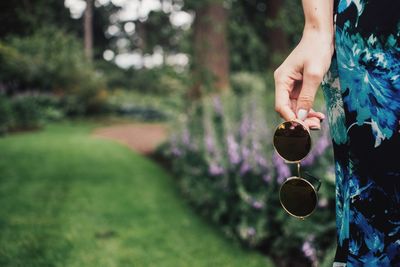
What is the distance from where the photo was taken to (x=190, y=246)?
3.94m

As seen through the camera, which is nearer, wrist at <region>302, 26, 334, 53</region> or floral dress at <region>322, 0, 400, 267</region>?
floral dress at <region>322, 0, 400, 267</region>

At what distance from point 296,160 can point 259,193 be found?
2694 millimetres

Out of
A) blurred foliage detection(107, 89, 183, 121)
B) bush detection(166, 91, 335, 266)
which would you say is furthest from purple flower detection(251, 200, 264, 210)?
blurred foliage detection(107, 89, 183, 121)

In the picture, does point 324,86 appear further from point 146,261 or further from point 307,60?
point 146,261

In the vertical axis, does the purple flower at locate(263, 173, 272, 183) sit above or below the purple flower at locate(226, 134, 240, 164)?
below

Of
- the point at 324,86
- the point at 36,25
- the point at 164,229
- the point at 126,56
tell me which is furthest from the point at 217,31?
the point at 126,56

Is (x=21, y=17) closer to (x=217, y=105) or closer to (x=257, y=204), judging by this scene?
(x=217, y=105)

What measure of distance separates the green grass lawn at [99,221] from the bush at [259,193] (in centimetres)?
20

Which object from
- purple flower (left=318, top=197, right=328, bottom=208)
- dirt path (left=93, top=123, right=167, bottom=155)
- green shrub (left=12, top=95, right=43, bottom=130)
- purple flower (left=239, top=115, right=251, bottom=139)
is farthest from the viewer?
green shrub (left=12, top=95, right=43, bottom=130)

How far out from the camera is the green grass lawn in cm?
354

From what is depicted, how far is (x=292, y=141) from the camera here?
108 cm

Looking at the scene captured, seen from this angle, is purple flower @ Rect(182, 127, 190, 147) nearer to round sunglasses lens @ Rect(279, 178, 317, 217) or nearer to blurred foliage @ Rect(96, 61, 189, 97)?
round sunglasses lens @ Rect(279, 178, 317, 217)

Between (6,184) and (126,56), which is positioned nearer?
(6,184)

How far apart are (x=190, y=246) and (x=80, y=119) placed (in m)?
16.2
